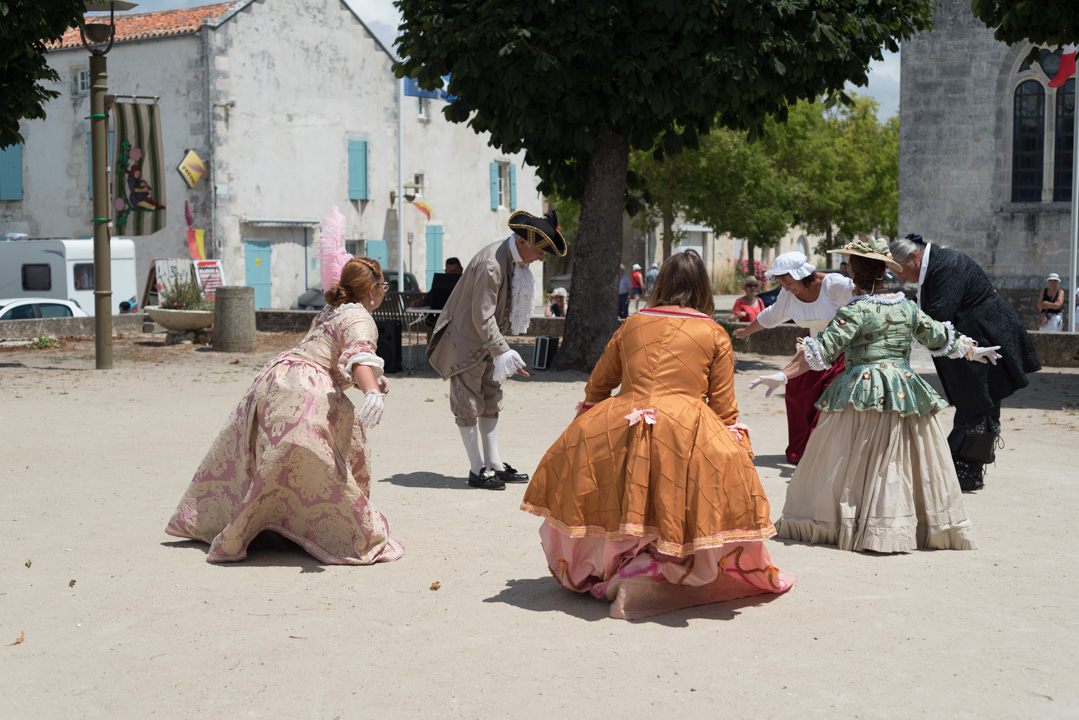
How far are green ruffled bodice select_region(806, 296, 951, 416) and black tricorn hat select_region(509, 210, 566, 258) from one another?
7.03 ft

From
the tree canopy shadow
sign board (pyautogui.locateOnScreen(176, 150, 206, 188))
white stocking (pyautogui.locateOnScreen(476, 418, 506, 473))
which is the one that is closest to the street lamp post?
the tree canopy shadow

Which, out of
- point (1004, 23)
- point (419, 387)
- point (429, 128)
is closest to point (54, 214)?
point (429, 128)

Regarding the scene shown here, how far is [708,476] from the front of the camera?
4590 mm

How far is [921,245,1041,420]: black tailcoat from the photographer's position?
736cm

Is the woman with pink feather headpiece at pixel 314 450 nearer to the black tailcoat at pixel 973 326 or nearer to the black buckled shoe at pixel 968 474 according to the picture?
the black tailcoat at pixel 973 326

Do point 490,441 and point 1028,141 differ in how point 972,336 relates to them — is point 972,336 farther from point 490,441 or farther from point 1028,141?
point 1028,141

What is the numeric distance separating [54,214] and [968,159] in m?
23.5

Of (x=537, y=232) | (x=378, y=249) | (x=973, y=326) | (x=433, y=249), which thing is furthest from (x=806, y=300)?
(x=433, y=249)

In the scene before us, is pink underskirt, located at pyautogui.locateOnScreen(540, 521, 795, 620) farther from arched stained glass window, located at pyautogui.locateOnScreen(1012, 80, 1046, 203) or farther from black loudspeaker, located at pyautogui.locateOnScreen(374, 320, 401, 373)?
arched stained glass window, located at pyautogui.locateOnScreen(1012, 80, 1046, 203)

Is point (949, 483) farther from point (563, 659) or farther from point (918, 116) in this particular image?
point (918, 116)

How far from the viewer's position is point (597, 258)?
49.6ft

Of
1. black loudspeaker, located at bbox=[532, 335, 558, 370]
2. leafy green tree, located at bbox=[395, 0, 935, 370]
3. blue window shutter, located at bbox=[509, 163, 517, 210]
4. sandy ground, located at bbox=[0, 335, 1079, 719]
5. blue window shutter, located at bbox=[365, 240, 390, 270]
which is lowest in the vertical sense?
sandy ground, located at bbox=[0, 335, 1079, 719]

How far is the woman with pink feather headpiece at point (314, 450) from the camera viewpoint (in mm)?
5312

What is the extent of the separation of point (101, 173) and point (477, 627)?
12.5 meters
